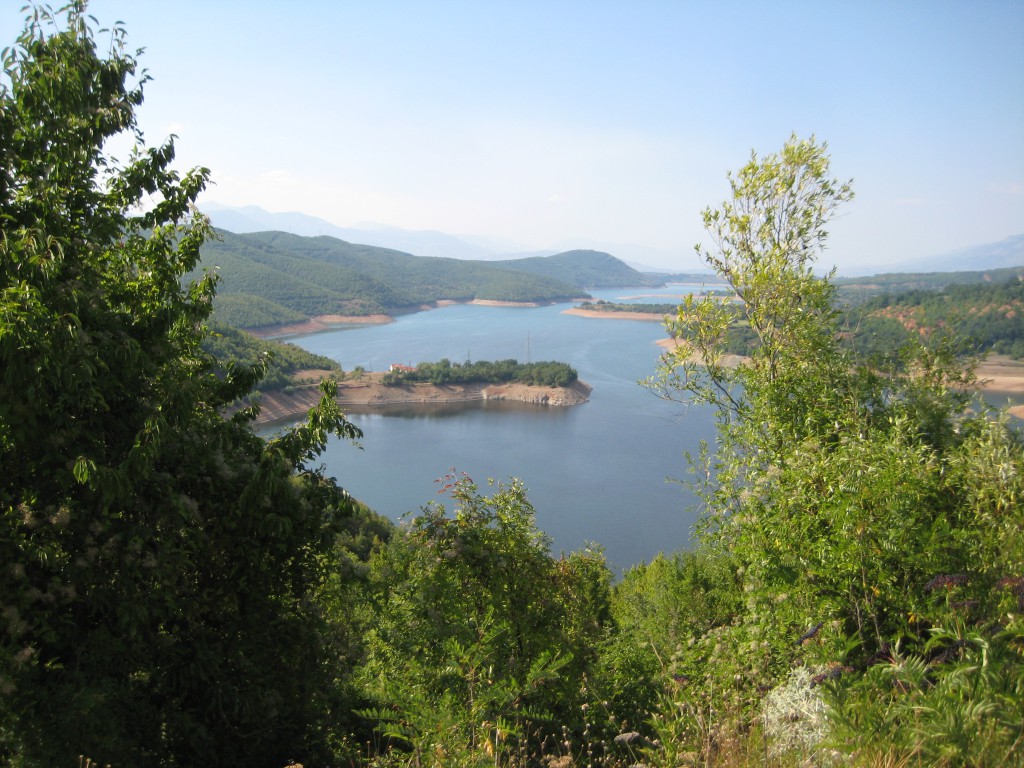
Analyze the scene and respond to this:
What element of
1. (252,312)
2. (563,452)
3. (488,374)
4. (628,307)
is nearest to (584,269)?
(628,307)

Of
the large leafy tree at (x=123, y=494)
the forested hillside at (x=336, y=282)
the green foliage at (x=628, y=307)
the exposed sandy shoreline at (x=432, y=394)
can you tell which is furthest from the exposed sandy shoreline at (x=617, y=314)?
the large leafy tree at (x=123, y=494)

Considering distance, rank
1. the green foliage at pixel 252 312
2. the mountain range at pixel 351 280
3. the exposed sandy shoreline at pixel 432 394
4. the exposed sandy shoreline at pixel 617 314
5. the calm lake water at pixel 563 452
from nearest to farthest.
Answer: the calm lake water at pixel 563 452 < the exposed sandy shoreline at pixel 432 394 < the green foliage at pixel 252 312 < the mountain range at pixel 351 280 < the exposed sandy shoreline at pixel 617 314

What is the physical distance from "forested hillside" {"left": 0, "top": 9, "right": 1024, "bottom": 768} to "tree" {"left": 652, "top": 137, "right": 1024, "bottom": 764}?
0.05 feet

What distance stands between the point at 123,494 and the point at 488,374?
42727 millimetres

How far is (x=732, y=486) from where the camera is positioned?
11.4 feet

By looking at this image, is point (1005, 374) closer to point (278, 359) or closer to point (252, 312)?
point (278, 359)

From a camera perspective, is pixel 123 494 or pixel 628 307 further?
pixel 628 307

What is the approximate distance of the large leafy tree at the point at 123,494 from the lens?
2.07 metres

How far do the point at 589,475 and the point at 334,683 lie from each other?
76.7ft

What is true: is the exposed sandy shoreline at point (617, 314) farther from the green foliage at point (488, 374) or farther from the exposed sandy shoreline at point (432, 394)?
the exposed sandy shoreline at point (432, 394)

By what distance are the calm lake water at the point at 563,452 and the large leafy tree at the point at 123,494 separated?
4.72 meters

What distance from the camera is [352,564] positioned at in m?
3.06

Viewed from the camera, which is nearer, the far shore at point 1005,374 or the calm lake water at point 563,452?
the calm lake water at point 563,452

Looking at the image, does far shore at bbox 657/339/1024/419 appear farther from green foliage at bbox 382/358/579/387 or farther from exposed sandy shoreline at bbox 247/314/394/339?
exposed sandy shoreline at bbox 247/314/394/339
